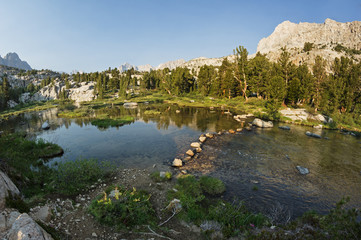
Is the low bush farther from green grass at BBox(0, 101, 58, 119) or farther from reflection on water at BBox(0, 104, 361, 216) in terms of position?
green grass at BBox(0, 101, 58, 119)

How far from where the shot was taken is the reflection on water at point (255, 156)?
1591 centimetres

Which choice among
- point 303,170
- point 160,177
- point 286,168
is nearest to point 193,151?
point 160,177

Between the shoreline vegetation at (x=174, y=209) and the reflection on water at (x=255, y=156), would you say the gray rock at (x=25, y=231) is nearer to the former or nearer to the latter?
the shoreline vegetation at (x=174, y=209)

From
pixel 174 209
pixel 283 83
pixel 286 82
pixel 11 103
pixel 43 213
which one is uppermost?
pixel 286 82

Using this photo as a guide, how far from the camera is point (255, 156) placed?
79.5 feet

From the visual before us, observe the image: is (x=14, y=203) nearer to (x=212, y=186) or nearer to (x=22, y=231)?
(x=22, y=231)

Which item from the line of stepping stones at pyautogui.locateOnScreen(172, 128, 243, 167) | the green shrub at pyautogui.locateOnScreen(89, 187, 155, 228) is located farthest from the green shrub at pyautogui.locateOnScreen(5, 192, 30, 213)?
the line of stepping stones at pyautogui.locateOnScreen(172, 128, 243, 167)

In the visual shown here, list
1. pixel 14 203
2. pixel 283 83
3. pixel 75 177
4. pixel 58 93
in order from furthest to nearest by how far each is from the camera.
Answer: pixel 58 93, pixel 283 83, pixel 75 177, pixel 14 203

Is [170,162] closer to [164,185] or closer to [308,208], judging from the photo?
[164,185]

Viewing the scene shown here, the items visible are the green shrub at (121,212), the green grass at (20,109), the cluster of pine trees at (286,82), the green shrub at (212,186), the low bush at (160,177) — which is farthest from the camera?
the green grass at (20,109)

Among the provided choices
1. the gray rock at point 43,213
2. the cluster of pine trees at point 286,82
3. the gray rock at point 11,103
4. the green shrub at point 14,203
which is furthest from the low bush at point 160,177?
the gray rock at point 11,103

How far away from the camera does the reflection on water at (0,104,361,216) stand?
15.9 m

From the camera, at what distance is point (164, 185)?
627 inches

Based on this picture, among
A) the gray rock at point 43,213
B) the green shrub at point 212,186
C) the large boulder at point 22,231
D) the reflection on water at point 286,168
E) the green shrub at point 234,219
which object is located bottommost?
the reflection on water at point 286,168
